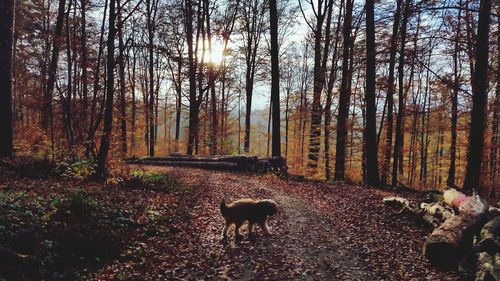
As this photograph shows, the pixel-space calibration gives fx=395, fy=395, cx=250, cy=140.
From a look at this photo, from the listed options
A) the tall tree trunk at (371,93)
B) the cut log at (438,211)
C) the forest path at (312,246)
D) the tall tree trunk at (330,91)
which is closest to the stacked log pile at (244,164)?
the tall tree trunk at (371,93)

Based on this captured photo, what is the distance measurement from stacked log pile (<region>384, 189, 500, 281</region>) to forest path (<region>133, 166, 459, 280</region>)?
0.34 metres

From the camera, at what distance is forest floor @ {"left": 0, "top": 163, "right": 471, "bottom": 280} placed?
633cm

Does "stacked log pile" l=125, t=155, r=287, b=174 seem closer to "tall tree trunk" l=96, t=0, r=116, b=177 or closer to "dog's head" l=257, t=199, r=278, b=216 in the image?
"tall tree trunk" l=96, t=0, r=116, b=177

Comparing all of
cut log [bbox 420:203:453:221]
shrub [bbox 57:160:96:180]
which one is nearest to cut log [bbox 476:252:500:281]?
cut log [bbox 420:203:453:221]

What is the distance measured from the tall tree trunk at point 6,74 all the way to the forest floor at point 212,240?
6.69 ft

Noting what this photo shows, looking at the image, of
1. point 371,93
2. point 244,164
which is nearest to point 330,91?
point 244,164

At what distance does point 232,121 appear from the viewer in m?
46.5

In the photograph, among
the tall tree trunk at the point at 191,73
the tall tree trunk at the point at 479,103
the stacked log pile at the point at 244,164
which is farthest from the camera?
the tall tree trunk at the point at 191,73

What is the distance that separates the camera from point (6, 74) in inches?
470

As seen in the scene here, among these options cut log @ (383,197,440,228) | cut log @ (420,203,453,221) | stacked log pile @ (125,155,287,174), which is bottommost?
cut log @ (383,197,440,228)

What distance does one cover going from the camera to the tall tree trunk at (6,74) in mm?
11773

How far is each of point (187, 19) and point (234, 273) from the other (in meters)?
24.6

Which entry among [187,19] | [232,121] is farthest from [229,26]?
[232,121]

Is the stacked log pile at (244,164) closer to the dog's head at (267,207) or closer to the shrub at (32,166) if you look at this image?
the shrub at (32,166)
